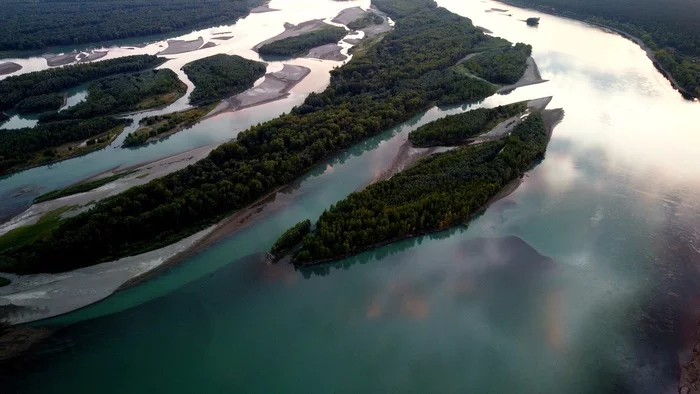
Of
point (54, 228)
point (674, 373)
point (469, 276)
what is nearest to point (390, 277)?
point (469, 276)

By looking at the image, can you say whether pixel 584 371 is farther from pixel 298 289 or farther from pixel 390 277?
pixel 298 289

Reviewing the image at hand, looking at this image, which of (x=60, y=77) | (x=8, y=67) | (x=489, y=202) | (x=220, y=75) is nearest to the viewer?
(x=489, y=202)


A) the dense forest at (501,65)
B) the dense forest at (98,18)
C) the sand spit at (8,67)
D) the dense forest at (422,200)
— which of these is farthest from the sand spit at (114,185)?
the dense forest at (98,18)

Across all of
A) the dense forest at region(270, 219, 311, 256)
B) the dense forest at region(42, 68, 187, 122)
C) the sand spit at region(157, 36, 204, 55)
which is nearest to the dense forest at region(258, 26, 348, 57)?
the sand spit at region(157, 36, 204, 55)

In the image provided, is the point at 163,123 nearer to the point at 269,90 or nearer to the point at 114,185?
the point at 114,185

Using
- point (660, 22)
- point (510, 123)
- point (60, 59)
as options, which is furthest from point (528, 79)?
point (60, 59)

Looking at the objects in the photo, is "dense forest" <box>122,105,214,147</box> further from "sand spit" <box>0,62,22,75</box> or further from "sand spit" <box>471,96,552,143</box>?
"sand spit" <box>0,62,22,75</box>

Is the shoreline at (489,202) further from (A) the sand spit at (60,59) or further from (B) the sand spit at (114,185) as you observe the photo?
(A) the sand spit at (60,59)
